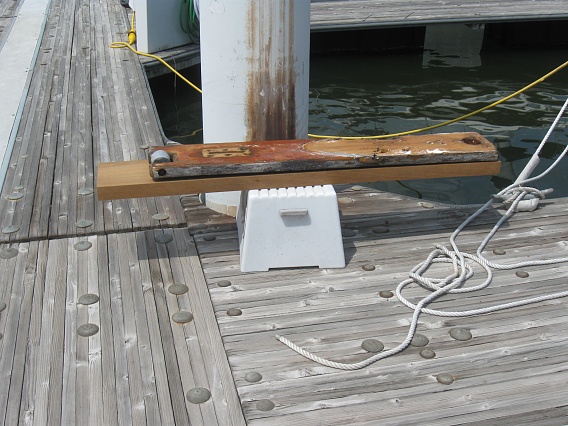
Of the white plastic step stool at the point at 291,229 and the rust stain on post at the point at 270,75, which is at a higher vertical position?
the rust stain on post at the point at 270,75

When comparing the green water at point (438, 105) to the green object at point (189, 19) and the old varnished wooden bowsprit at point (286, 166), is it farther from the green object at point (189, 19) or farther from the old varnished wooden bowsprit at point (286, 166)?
the old varnished wooden bowsprit at point (286, 166)

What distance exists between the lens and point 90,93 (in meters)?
7.14

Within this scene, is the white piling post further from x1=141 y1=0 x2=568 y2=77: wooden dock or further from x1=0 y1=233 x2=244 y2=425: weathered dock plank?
x1=141 y1=0 x2=568 y2=77: wooden dock

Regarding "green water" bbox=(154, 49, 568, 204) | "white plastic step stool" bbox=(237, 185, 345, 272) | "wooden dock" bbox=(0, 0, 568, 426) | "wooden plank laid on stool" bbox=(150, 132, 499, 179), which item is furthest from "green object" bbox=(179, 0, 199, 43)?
"white plastic step stool" bbox=(237, 185, 345, 272)

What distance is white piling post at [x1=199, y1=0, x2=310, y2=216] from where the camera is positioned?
3.89m

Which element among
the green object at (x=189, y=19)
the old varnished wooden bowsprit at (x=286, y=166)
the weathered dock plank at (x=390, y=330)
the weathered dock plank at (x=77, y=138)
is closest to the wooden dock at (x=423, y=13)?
the green object at (x=189, y=19)

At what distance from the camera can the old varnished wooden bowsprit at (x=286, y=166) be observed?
3.46 metres

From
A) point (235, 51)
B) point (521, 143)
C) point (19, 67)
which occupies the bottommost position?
point (521, 143)

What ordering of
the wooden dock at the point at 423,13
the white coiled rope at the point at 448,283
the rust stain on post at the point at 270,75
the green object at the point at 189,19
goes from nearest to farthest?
the white coiled rope at the point at 448,283
the rust stain on post at the point at 270,75
the green object at the point at 189,19
the wooden dock at the point at 423,13

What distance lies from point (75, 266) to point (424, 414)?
2011 millimetres

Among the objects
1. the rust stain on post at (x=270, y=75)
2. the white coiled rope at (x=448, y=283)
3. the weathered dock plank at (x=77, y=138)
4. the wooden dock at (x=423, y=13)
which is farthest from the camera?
the wooden dock at (x=423, y=13)

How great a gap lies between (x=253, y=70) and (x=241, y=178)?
81cm

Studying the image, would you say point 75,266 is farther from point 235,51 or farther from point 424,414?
point 424,414

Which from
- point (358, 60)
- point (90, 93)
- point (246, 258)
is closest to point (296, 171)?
point (246, 258)
